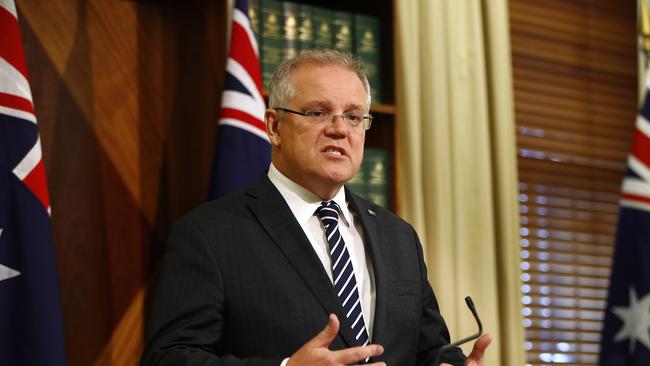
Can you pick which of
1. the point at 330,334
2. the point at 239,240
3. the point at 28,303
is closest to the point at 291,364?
the point at 330,334

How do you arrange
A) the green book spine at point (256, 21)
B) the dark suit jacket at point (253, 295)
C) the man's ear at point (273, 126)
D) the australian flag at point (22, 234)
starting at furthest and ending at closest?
the green book spine at point (256, 21)
the australian flag at point (22, 234)
the man's ear at point (273, 126)
the dark suit jacket at point (253, 295)

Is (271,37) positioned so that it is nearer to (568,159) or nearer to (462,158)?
(462,158)

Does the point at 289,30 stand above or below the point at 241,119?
above

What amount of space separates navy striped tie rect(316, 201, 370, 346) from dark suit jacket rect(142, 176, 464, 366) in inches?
1.5

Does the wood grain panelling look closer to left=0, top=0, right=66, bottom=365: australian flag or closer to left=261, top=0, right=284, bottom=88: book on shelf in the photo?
left=261, top=0, right=284, bottom=88: book on shelf

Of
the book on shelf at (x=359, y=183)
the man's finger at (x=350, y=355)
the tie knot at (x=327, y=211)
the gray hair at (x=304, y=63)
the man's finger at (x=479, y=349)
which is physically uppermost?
the gray hair at (x=304, y=63)

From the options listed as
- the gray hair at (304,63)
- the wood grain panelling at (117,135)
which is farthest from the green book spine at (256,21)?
the gray hair at (304,63)

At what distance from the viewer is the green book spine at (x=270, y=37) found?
11.9ft

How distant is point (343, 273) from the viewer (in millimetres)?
2227

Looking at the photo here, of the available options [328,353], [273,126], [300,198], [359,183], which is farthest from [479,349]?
[359,183]

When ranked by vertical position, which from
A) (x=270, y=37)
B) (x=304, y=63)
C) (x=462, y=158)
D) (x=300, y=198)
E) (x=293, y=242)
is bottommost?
(x=293, y=242)

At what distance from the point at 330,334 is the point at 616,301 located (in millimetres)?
2422

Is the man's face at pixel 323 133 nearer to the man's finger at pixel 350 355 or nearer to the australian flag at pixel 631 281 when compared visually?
the man's finger at pixel 350 355

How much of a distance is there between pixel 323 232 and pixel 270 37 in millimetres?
1487
